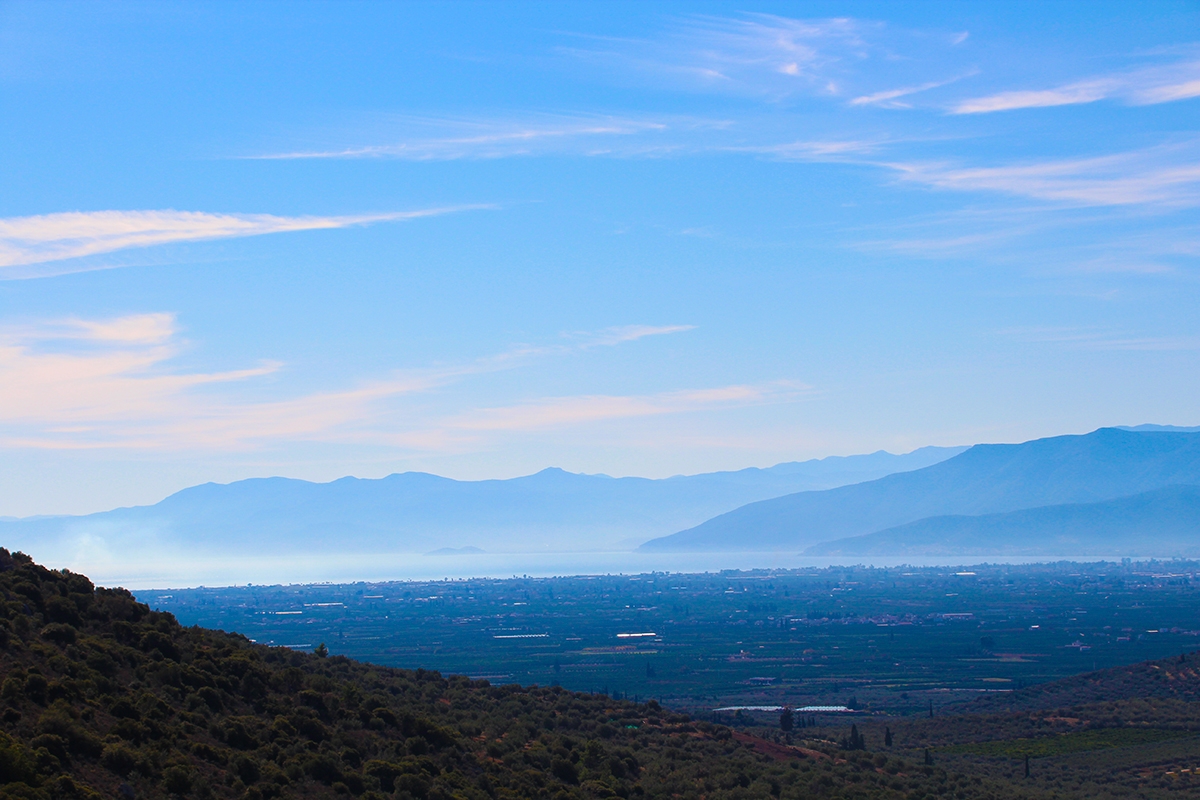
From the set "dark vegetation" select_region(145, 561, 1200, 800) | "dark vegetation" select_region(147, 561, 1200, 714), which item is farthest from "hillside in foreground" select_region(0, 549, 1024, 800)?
"dark vegetation" select_region(147, 561, 1200, 714)

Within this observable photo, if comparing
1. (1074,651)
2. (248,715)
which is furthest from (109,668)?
(1074,651)

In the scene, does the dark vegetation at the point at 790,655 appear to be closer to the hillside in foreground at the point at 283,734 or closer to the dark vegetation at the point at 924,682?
the dark vegetation at the point at 924,682

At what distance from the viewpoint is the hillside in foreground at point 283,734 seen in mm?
22484

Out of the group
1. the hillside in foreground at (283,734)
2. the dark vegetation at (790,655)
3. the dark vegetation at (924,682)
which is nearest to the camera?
the hillside in foreground at (283,734)

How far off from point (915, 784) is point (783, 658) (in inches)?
4305

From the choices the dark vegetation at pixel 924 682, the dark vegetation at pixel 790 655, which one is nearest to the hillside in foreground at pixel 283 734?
the dark vegetation at pixel 924 682

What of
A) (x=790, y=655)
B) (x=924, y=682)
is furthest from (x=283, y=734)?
(x=790, y=655)

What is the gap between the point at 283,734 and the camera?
91.6 ft

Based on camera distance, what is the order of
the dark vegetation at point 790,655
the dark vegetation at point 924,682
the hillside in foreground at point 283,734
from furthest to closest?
the dark vegetation at point 790,655
the dark vegetation at point 924,682
the hillside in foreground at point 283,734

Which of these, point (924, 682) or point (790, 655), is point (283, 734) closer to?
point (924, 682)

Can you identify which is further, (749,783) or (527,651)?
(527,651)

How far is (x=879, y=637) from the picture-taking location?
589 ft

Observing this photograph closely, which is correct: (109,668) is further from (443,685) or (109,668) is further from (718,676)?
(718,676)

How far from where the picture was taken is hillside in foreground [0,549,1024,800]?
73.8 feet
